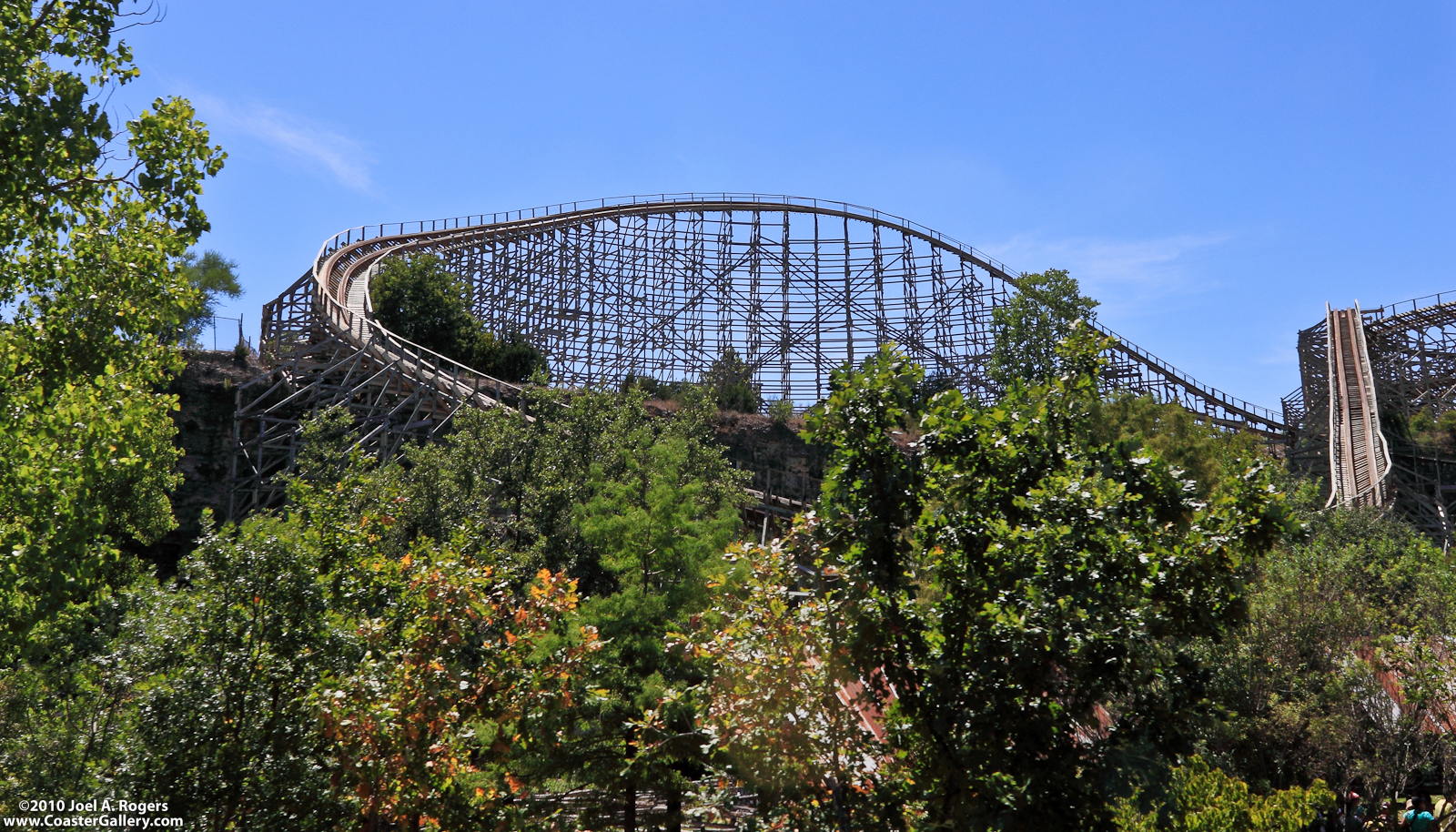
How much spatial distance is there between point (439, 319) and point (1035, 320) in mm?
20024

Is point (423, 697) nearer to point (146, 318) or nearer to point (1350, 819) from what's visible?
point (146, 318)

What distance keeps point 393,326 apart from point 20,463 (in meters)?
26.5

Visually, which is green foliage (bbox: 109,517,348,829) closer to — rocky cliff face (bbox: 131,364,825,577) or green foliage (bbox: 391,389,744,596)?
green foliage (bbox: 391,389,744,596)

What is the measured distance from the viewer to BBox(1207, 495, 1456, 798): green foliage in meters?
11.3

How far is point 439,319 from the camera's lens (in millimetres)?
33312

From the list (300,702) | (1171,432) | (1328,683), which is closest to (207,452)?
(300,702)

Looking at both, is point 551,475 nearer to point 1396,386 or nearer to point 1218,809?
point 1218,809

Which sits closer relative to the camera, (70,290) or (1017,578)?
(1017,578)

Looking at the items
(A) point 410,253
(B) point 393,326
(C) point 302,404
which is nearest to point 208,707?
(C) point 302,404

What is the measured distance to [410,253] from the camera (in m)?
35.5

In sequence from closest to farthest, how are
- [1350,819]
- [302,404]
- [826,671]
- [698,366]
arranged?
[826,671], [1350,819], [302,404], [698,366]

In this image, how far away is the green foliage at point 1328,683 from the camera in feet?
36.9

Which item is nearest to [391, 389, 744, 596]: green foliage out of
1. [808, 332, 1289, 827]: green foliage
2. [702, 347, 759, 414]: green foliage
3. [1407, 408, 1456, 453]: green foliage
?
[808, 332, 1289, 827]: green foliage

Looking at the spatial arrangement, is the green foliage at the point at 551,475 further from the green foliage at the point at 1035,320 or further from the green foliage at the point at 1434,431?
the green foliage at the point at 1434,431
